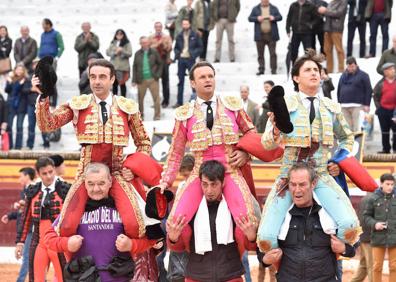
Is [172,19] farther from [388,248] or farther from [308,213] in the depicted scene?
[308,213]

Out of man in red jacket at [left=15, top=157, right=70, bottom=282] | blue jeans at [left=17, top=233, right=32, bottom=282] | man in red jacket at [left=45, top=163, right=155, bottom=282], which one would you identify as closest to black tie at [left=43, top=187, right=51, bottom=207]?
man in red jacket at [left=15, top=157, right=70, bottom=282]

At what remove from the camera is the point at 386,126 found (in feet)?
57.7

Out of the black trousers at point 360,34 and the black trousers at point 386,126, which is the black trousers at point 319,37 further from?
the black trousers at point 386,126

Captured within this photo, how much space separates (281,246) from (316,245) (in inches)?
9.8

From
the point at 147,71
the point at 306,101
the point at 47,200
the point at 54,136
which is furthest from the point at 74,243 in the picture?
the point at 54,136

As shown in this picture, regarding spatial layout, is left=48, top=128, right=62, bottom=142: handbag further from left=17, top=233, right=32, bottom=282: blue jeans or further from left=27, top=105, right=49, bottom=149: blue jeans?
left=17, top=233, right=32, bottom=282: blue jeans

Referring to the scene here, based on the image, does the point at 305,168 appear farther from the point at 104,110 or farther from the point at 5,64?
the point at 5,64

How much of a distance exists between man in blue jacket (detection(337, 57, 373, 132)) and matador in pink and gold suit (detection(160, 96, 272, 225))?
26.3 ft

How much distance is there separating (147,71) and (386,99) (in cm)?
417

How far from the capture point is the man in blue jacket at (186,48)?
65.9 ft

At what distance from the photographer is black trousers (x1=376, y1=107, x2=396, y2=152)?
57.0 ft

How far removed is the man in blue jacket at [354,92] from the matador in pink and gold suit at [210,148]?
8018 mm

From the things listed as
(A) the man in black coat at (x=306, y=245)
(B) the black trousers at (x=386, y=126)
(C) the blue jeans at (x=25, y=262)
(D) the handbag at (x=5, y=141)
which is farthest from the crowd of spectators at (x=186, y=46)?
(A) the man in black coat at (x=306, y=245)

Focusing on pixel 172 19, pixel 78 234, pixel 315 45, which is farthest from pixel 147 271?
pixel 172 19
